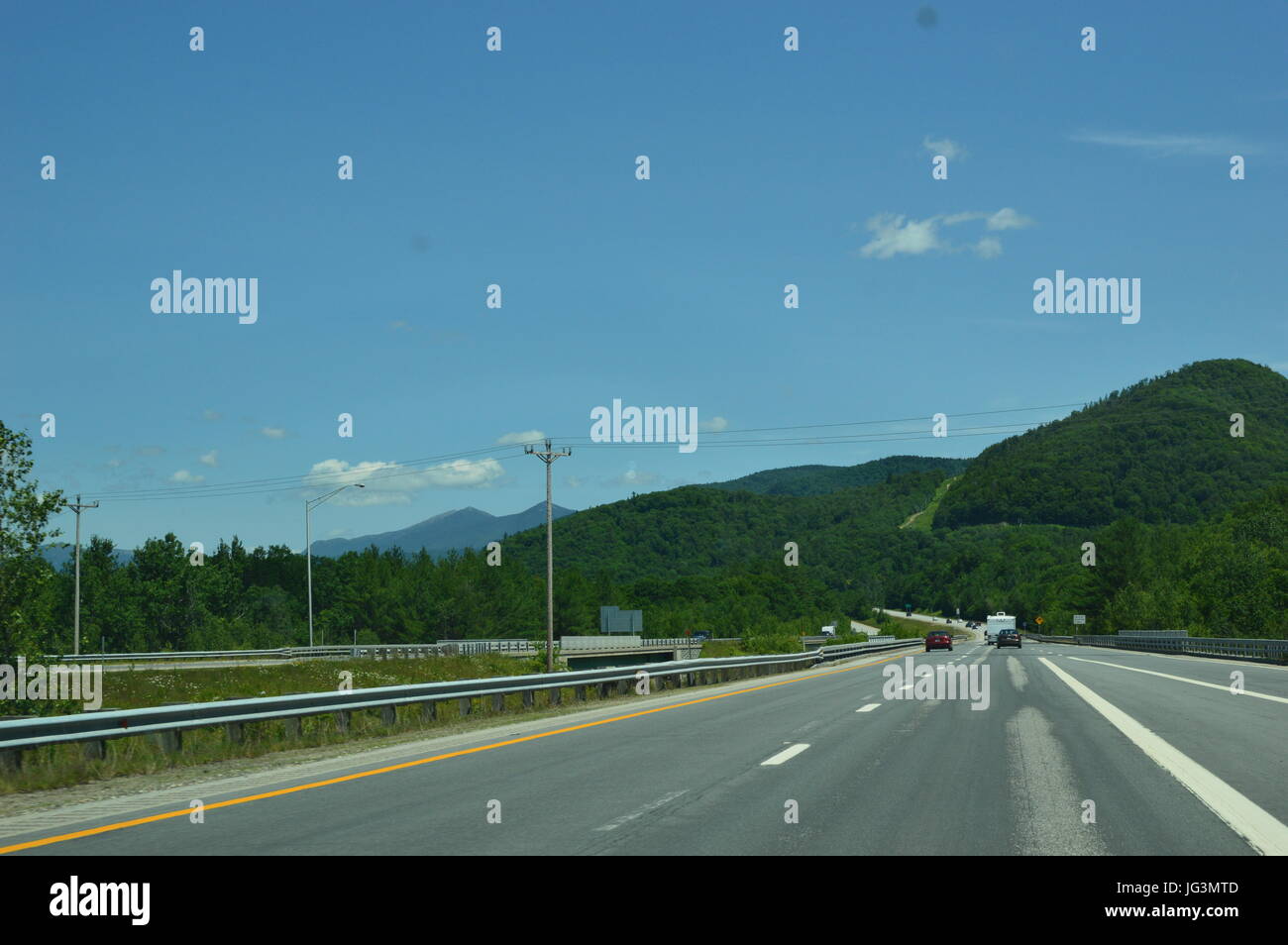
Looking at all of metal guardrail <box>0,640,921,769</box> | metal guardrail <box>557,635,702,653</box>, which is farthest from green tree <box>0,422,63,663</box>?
metal guardrail <box>557,635,702,653</box>

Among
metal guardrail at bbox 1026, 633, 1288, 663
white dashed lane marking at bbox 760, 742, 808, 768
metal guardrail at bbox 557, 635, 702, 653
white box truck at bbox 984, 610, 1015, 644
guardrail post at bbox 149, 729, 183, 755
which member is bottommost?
metal guardrail at bbox 557, 635, 702, 653

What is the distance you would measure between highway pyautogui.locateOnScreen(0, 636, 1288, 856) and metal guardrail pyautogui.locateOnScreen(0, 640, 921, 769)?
4.95 ft

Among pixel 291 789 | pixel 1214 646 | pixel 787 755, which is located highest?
pixel 291 789

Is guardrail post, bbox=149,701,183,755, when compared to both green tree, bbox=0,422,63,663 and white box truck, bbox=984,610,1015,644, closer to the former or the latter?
green tree, bbox=0,422,63,663

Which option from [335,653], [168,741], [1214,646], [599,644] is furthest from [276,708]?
[599,644]

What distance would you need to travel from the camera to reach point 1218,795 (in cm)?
999

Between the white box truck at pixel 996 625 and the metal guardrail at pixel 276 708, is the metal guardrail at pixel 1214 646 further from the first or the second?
the metal guardrail at pixel 276 708

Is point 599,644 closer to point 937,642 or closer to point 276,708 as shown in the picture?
point 937,642

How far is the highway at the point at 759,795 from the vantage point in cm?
815

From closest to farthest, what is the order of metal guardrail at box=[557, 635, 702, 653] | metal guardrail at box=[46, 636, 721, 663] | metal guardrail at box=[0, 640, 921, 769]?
metal guardrail at box=[0, 640, 921, 769]
metal guardrail at box=[46, 636, 721, 663]
metal guardrail at box=[557, 635, 702, 653]

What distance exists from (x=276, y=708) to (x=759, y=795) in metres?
8.18

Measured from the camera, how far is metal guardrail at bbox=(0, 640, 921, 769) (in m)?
12.4

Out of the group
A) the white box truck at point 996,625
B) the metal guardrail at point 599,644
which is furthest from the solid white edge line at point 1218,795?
the metal guardrail at point 599,644
